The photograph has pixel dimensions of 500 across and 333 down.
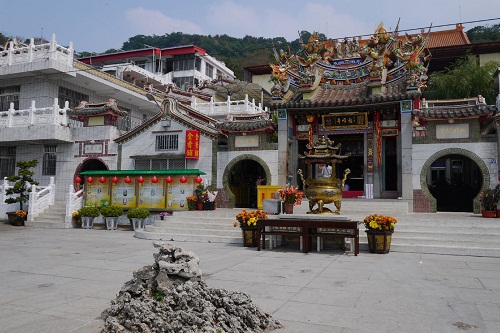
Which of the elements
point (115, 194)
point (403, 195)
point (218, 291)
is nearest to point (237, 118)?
point (115, 194)

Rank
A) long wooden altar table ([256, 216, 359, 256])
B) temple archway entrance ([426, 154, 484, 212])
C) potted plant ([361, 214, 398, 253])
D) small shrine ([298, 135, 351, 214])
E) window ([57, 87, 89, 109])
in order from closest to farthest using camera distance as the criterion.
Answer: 1. long wooden altar table ([256, 216, 359, 256])
2. potted plant ([361, 214, 398, 253])
3. small shrine ([298, 135, 351, 214])
4. temple archway entrance ([426, 154, 484, 212])
5. window ([57, 87, 89, 109])

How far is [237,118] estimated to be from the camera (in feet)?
61.1

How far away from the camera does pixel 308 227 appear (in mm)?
9453

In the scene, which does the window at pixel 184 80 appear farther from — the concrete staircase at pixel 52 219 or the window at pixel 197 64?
the concrete staircase at pixel 52 219

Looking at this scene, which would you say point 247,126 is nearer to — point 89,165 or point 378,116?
point 378,116

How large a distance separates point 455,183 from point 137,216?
16.2 m

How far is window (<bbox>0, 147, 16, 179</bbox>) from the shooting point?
22281 mm

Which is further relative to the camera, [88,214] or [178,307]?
[88,214]

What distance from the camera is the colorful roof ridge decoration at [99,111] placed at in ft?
64.8

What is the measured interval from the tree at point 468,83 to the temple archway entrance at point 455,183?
5093 mm

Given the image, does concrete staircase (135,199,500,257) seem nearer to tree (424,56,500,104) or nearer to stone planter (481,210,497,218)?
stone planter (481,210,497,218)

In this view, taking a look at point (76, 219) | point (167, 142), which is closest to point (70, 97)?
point (167, 142)

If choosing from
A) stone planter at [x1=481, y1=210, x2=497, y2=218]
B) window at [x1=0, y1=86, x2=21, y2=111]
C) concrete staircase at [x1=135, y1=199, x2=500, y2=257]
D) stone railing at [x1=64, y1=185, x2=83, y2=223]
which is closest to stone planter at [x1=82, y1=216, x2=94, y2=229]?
stone railing at [x1=64, y1=185, x2=83, y2=223]

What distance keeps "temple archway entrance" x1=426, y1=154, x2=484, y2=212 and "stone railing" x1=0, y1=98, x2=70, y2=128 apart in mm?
18055
